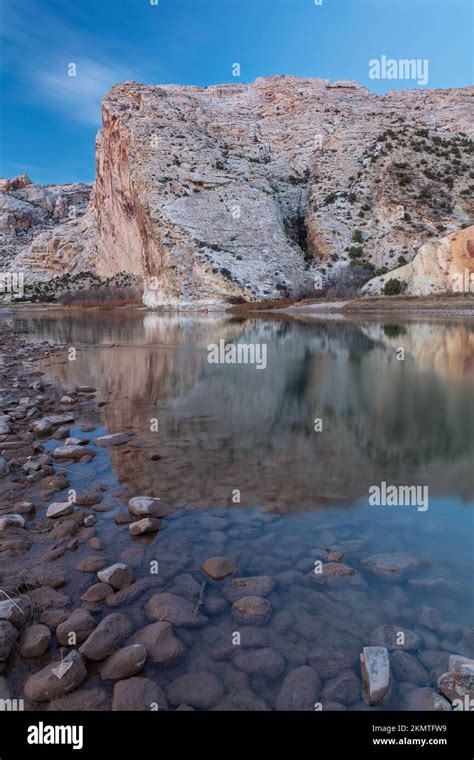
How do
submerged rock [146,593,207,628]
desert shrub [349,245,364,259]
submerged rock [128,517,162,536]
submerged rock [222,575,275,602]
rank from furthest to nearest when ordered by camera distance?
desert shrub [349,245,364,259], submerged rock [128,517,162,536], submerged rock [222,575,275,602], submerged rock [146,593,207,628]

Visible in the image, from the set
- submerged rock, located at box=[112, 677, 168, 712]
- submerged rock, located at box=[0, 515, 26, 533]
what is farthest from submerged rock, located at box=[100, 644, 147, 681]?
submerged rock, located at box=[0, 515, 26, 533]

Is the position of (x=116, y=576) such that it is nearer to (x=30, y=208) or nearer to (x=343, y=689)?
(x=343, y=689)

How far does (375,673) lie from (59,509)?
12.2ft

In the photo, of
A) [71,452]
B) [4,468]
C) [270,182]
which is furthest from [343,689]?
[270,182]

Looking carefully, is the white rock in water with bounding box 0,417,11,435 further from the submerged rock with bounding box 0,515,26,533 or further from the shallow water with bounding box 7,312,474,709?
the submerged rock with bounding box 0,515,26,533

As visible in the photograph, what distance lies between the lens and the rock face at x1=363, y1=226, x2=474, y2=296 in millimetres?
39281

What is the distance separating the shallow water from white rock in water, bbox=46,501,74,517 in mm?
364

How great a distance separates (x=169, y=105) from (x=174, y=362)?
2945 inches

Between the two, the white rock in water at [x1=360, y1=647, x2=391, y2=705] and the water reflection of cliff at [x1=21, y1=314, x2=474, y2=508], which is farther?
the water reflection of cliff at [x1=21, y1=314, x2=474, y2=508]

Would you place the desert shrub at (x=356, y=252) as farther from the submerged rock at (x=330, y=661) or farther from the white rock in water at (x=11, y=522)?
the submerged rock at (x=330, y=661)

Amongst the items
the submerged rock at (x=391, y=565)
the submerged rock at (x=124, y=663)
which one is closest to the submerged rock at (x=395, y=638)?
the submerged rock at (x=391, y=565)

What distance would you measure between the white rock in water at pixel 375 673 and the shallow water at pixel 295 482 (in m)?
0.09

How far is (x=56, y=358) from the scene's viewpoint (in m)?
18.5
